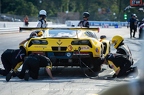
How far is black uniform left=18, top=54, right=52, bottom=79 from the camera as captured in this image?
8.64m

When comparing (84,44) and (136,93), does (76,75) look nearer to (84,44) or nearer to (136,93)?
(84,44)

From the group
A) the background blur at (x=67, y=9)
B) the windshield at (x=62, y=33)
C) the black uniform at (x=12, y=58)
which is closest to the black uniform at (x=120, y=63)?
the windshield at (x=62, y=33)

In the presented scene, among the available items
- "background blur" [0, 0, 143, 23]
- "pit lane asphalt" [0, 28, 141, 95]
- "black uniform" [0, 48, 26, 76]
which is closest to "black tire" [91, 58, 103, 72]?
"pit lane asphalt" [0, 28, 141, 95]

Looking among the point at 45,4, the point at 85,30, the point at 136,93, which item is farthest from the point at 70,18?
the point at 136,93

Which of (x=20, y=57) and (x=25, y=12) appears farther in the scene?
(x=25, y=12)

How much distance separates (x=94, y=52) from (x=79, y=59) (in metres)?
0.40

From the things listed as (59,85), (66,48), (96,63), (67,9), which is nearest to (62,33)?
(66,48)

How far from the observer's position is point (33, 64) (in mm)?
8672

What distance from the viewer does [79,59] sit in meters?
9.18

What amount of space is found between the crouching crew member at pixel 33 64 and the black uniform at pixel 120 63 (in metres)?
1.43

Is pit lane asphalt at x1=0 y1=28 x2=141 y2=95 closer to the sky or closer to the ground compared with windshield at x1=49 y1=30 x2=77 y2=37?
closer to the ground

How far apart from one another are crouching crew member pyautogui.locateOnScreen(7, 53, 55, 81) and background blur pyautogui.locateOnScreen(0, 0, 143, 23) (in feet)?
189

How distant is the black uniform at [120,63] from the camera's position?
895 cm

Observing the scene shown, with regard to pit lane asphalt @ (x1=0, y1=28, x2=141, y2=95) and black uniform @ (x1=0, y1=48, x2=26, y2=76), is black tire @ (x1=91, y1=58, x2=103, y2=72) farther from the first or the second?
black uniform @ (x1=0, y1=48, x2=26, y2=76)
